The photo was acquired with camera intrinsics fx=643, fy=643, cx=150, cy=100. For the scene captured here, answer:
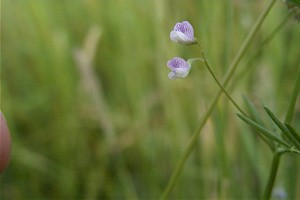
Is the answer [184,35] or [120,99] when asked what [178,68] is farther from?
[120,99]

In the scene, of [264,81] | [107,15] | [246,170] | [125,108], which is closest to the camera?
[246,170]

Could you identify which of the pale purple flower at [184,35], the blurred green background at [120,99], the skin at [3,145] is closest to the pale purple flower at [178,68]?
the pale purple flower at [184,35]

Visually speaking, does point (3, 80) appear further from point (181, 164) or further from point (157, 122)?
point (181, 164)

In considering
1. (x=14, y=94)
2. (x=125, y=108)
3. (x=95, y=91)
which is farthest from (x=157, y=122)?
(x=14, y=94)

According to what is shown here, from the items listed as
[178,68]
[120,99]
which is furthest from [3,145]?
[120,99]

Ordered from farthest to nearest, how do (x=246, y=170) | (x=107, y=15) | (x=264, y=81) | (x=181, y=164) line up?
(x=107, y=15) → (x=264, y=81) → (x=246, y=170) → (x=181, y=164)

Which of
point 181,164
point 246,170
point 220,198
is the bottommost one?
point 246,170
